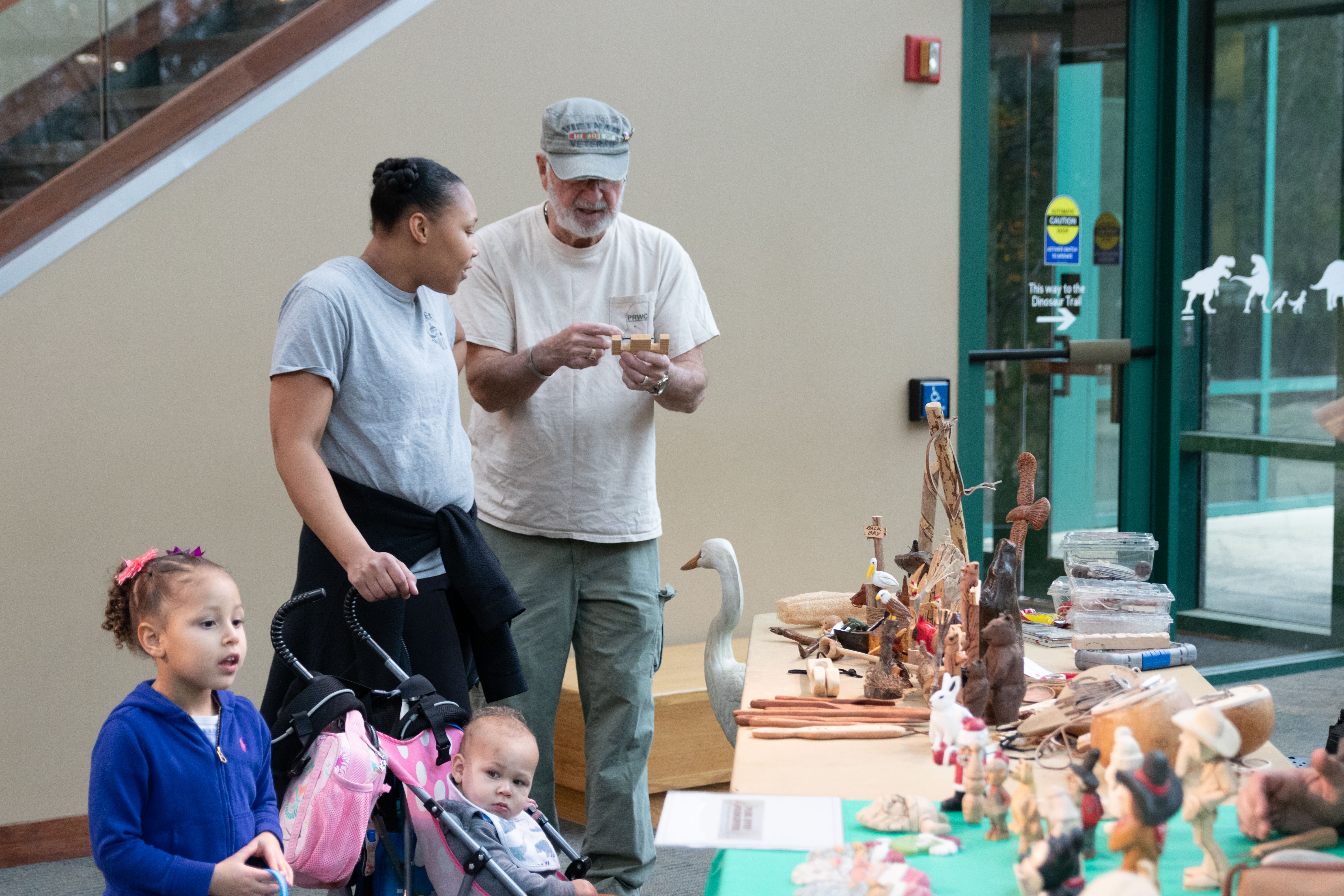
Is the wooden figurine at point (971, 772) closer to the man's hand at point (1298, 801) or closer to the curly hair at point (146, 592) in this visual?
the man's hand at point (1298, 801)

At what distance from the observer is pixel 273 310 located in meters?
3.54

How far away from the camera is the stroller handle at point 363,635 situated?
80.6 inches

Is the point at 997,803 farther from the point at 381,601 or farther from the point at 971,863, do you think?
the point at 381,601

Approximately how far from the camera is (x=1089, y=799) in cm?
137

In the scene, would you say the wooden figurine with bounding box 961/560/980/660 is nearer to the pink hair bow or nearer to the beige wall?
the pink hair bow

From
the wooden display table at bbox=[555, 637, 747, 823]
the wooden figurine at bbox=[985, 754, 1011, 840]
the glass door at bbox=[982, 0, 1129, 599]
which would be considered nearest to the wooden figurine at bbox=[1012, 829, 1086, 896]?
the wooden figurine at bbox=[985, 754, 1011, 840]

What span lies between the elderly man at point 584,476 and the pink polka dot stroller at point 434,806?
2.22 feet

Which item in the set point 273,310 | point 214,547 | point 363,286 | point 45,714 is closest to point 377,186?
point 363,286

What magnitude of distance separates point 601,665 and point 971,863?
151cm

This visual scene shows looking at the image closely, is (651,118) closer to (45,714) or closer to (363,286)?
(363,286)

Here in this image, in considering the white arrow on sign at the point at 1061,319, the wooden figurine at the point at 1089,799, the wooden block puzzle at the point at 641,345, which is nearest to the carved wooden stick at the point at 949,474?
the wooden block puzzle at the point at 641,345

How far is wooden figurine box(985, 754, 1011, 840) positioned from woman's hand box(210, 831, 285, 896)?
1006 mm

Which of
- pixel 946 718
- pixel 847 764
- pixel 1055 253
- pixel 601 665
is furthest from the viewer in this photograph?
pixel 1055 253

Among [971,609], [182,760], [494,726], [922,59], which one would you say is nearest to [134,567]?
[182,760]
